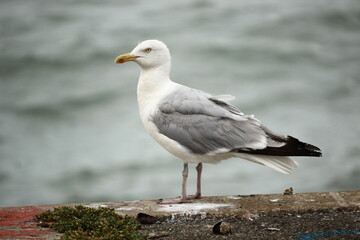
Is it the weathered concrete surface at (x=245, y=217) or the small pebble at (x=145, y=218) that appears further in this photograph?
the small pebble at (x=145, y=218)

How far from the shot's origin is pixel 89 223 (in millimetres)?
4996

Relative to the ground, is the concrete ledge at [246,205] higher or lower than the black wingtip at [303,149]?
lower

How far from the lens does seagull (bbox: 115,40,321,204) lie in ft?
18.7

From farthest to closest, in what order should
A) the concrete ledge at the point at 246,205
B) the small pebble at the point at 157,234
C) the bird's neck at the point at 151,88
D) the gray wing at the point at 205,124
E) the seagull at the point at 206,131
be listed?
the bird's neck at the point at 151,88 < the gray wing at the point at 205,124 < the seagull at the point at 206,131 < the concrete ledge at the point at 246,205 < the small pebble at the point at 157,234

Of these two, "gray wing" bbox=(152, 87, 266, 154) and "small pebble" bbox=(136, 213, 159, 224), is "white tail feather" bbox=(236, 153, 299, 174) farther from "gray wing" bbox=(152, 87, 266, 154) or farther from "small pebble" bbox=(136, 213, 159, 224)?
"small pebble" bbox=(136, 213, 159, 224)

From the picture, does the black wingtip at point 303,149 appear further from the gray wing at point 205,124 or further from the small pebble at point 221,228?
the small pebble at point 221,228

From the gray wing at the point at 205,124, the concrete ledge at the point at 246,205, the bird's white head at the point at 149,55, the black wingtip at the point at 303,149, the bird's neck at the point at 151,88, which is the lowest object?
the concrete ledge at the point at 246,205

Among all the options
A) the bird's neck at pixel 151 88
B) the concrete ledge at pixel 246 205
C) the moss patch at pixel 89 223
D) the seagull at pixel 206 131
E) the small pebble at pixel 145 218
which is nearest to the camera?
the moss patch at pixel 89 223

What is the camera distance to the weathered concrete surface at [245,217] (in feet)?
16.1

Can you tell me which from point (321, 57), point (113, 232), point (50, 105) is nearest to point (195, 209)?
point (113, 232)

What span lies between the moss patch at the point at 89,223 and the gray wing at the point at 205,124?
3.39 ft

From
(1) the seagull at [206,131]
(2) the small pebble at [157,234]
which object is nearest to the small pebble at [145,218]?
(2) the small pebble at [157,234]

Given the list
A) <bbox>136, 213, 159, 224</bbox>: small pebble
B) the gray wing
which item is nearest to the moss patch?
<bbox>136, 213, 159, 224</bbox>: small pebble

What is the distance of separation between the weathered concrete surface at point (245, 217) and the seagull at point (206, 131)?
336 millimetres
